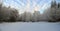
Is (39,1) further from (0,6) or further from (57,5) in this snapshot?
(0,6)

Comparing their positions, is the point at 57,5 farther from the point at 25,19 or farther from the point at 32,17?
the point at 25,19

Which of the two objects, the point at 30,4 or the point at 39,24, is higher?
the point at 30,4

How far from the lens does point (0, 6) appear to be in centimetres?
211

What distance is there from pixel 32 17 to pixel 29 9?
6.2 inches

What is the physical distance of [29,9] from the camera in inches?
82.9

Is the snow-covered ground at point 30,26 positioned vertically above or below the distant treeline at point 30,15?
below

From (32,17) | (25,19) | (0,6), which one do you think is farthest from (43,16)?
(0,6)

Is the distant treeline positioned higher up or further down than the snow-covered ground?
higher up

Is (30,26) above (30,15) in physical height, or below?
below

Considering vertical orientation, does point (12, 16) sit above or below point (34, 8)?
below

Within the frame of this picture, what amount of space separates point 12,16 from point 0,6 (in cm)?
29

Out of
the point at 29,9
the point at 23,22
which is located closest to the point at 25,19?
the point at 23,22

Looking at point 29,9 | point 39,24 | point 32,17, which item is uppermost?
point 29,9

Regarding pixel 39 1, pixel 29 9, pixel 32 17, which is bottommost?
pixel 32 17
